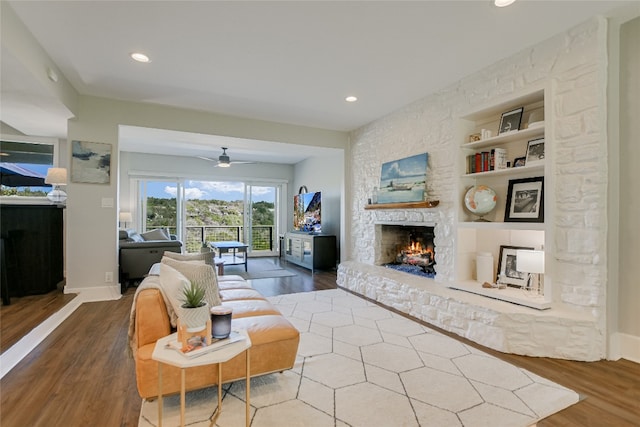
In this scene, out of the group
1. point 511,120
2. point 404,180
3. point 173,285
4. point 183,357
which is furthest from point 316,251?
point 183,357

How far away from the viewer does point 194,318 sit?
1.52 meters

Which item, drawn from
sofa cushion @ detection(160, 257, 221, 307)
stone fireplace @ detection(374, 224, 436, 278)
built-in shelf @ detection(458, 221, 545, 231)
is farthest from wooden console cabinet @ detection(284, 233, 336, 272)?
sofa cushion @ detection(160, 257, 221, 307)

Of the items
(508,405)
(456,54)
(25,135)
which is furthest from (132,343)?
(25,135)

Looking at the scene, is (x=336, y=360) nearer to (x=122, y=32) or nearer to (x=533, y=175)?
(x=533, y=175)

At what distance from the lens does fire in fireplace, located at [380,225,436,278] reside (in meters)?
4.32

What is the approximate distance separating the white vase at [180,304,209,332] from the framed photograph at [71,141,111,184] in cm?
358

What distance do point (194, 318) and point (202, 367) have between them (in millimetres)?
466

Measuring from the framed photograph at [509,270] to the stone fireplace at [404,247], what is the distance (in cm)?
112

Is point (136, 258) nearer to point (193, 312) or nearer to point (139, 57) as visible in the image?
point (139, 57)

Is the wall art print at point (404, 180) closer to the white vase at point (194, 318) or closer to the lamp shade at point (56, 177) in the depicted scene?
the white vase at point (194, 318)

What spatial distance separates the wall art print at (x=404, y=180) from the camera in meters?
3.99

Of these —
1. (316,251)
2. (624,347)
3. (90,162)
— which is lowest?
(624,347)

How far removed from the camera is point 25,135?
→ 4785 millimetres

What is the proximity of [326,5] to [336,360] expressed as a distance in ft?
8.91
